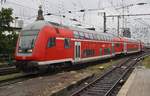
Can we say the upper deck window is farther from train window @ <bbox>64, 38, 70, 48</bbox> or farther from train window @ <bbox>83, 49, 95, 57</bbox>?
train window @ <bbox>83, 49, 95, 57</bbox>

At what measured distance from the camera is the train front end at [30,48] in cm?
1905

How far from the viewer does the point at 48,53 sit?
65.3 ft

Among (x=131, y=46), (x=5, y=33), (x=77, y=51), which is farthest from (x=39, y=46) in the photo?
(x=131, y=46)

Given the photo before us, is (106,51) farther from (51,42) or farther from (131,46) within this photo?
(131,46)

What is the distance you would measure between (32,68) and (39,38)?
1.79 m

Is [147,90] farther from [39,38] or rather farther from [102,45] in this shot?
[102,45]

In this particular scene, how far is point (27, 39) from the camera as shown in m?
19.8

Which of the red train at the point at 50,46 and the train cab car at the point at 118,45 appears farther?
the train cab car at the point at 118,45

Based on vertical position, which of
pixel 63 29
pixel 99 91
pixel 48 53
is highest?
pixel 63 29

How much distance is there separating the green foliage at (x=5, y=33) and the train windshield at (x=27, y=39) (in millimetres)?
13339

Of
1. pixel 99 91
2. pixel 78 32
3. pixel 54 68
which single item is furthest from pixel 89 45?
pixel 99 91

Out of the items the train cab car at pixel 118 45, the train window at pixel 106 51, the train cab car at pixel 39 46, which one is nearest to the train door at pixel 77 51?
the train cab car at pixel 39 46

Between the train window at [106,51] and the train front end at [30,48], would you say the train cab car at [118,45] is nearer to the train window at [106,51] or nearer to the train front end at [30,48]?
the train window at [106,51]

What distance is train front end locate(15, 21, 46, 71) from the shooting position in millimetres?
19047
